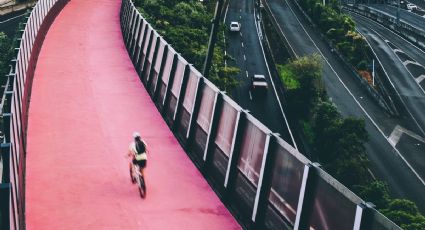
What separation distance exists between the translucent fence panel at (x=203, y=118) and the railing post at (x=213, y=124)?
0.69 ft

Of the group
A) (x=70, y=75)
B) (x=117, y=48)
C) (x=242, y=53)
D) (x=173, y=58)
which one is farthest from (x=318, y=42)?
(x=173, y=58)

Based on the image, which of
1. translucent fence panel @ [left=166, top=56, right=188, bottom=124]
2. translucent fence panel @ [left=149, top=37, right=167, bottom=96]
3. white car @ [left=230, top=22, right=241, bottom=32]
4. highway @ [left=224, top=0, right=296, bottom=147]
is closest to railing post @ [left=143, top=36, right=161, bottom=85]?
translucent fence panel @ [left=149, top=37, right=167, bottom=96]

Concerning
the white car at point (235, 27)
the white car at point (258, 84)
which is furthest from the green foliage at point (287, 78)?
the white car at point (235, 27)

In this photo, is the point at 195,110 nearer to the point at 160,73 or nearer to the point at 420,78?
the point at 160,73

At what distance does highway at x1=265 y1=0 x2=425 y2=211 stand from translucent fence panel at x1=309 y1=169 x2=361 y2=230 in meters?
32.3

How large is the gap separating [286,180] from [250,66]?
184 feet

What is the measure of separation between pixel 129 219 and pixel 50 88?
14.1 meters

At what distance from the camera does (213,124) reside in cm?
1516

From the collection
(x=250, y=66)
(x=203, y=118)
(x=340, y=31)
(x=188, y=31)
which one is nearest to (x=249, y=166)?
(x=203, y=118)

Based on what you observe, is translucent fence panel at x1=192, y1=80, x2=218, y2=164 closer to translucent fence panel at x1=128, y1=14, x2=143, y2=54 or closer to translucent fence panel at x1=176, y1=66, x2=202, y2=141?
translucent fence panel at x1=176, y1=66, x2=202, y2=141

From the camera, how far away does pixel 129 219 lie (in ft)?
42.7

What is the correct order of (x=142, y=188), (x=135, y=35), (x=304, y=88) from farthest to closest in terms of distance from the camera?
(x=304, y=88)
(x=135, y=35)
(x=142, y=188)

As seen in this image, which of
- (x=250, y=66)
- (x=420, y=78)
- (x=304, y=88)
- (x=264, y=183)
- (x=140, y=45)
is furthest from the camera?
(x=420, y=78)

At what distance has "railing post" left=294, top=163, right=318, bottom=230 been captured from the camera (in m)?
10.2
